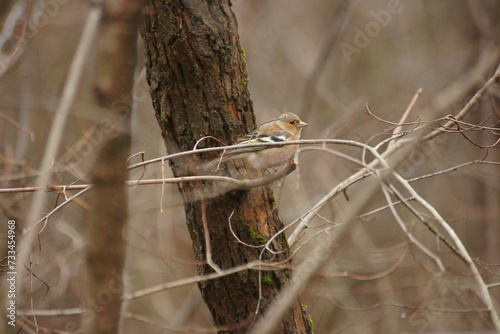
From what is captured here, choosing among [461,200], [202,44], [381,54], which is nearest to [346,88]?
[381,54]

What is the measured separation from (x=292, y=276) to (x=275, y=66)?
792cm

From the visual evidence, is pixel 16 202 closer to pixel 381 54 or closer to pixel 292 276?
pixel 292 276

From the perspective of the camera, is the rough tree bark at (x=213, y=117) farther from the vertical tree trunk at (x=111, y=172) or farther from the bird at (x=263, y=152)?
the vertical tree trunk at (x=111, y=172)

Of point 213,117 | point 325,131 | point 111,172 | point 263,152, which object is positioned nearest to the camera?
point 111,172

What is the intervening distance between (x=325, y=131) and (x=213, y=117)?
11.4 ft

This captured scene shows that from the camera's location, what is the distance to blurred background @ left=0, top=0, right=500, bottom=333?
23.2 ft

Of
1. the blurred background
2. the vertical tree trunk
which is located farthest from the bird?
the blurred background

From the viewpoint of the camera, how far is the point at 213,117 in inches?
148

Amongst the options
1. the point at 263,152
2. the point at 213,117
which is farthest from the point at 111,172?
the point at 263,152

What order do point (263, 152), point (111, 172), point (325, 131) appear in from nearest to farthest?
point (111, 172) < point (263, 152) < point (325, 131)

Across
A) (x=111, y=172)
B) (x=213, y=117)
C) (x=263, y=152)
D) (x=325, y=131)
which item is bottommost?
(x=111, y=172)

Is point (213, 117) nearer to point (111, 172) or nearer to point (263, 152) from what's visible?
point (263, 152)

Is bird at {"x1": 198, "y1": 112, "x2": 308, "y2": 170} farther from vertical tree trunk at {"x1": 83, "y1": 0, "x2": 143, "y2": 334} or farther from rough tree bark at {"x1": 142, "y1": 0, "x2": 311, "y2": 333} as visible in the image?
vertical tree trunk at {"x1": 83, "y1": 0, "x2": 143, "y2": 334}

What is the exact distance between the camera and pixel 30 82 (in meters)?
8.69
